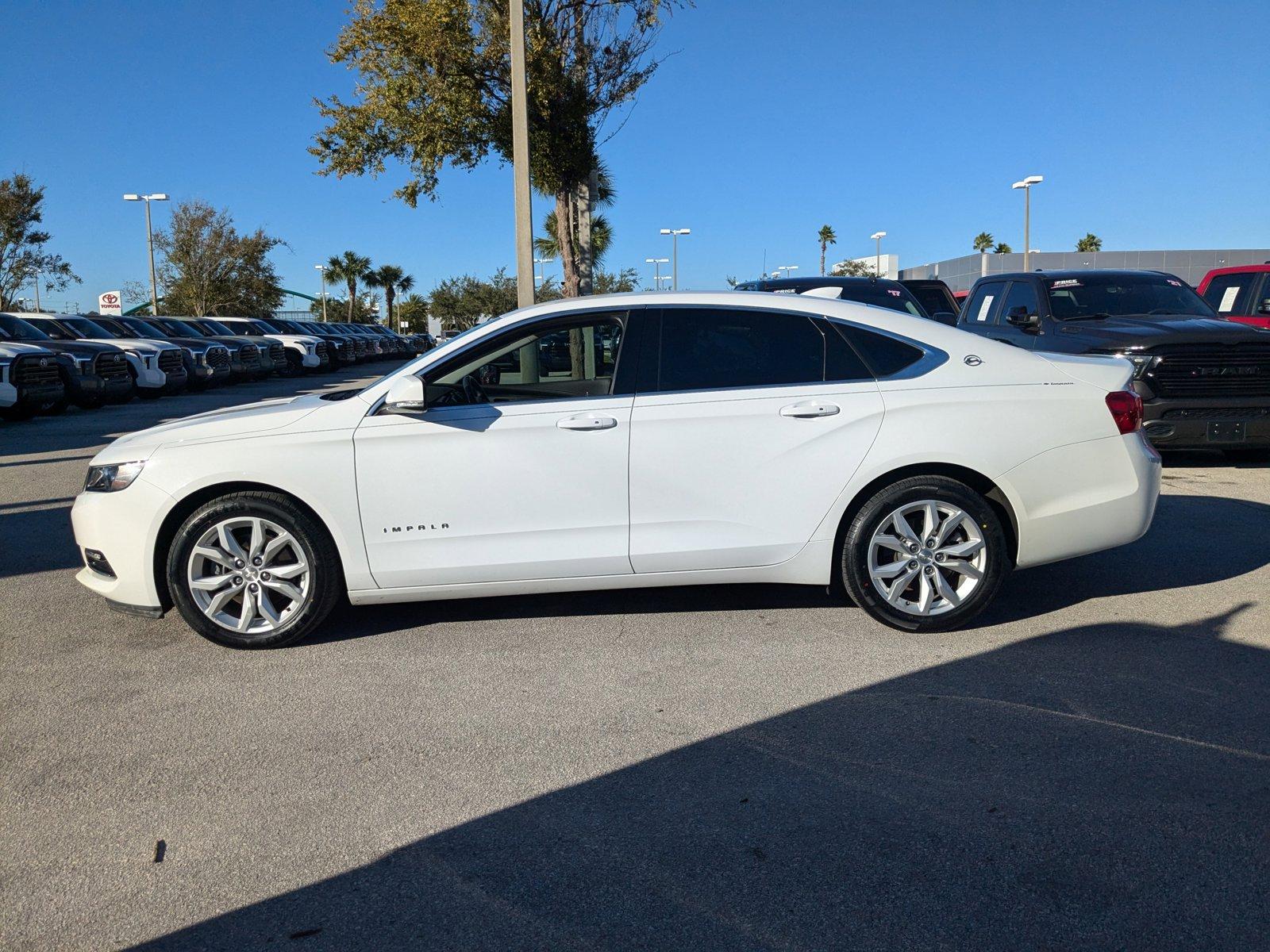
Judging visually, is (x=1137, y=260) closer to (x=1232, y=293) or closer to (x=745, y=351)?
(x=1232, y=293)

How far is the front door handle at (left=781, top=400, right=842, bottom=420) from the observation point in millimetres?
4848

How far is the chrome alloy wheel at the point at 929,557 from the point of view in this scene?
4.89 meters

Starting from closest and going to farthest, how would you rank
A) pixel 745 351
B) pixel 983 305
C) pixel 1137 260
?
pixel 745 351 < pixel 983 305 < pixel 1137 260

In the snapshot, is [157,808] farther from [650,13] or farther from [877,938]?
[650,13]

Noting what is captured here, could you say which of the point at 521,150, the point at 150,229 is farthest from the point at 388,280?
the point at 521,150

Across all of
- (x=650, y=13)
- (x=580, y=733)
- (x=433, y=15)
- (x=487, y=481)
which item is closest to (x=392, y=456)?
(x=487, y=481)

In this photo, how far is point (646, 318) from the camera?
5.05m

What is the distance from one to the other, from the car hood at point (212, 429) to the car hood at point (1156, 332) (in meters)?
7.29

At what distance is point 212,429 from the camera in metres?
4.89

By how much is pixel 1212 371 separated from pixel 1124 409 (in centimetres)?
492

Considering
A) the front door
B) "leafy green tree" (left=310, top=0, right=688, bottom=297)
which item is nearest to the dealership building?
"leafy green tree" (left=310, top=0, right=688, bottom=297)

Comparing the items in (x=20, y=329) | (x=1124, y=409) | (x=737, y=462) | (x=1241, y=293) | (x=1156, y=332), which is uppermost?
(x=20, y=329)

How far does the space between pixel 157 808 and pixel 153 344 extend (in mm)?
19615

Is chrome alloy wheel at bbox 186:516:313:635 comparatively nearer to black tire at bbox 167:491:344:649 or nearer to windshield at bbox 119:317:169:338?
black tire at bbox 167:491:344:649
